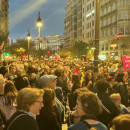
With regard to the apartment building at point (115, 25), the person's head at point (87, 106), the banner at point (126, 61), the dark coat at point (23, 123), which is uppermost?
the apartment building at point (115, 25)

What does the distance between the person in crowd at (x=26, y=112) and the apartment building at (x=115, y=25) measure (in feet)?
171

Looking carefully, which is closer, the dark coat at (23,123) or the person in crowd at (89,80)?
the dark coat at (23,123)

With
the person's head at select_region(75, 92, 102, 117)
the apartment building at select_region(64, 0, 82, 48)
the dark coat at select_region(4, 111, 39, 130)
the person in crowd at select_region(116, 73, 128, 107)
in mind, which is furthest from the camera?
the apartment building at select_region(64, 0, 82, 48)

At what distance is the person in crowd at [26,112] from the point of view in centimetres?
315

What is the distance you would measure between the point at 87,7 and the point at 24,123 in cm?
8684

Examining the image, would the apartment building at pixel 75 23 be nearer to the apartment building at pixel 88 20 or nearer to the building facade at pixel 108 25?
the building facade at pixel 108 25

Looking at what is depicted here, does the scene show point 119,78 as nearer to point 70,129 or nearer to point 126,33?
point 70,129

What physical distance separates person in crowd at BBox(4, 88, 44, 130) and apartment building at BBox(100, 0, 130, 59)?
171 feet

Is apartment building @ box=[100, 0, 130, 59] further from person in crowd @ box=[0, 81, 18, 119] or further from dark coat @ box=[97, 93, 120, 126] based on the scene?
person in crowd @ box=[0, 81, 18, 119]

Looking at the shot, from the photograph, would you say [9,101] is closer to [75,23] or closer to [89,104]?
[89,104]

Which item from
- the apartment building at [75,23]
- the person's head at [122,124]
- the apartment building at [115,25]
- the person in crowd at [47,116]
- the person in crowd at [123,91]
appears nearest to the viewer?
the person's head at [122,124]

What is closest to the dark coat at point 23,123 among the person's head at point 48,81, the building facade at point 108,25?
the person's head at point 48,81

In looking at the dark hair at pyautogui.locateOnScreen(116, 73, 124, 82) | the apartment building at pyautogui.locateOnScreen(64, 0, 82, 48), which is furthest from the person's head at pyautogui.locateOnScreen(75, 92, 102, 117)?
the apartment building at pyautogui.locateOnScreen(64, 0, 82, 48)

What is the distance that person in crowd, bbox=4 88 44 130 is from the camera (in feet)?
10.3
